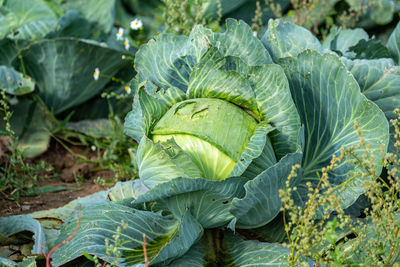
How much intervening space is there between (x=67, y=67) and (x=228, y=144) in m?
2.25

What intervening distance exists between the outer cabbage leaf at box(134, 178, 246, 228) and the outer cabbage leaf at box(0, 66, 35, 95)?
80.2 inches

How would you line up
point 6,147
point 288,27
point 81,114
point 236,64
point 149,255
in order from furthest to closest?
point 81,114
point 6,147
point 288,27
point 236,64
point 149,255

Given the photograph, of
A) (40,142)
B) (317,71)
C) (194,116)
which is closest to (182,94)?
(194,116)

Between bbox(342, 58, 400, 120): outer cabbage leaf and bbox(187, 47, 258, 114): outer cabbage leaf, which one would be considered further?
bbox(342, 58, 400, 120): outer cabbage leaf

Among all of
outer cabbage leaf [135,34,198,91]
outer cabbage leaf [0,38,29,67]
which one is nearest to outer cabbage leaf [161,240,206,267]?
outer cabbage leaf [135,34,198,91]

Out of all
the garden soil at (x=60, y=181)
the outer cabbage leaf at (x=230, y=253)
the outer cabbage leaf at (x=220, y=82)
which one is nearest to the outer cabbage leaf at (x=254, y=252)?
the outer cabbage leaf at (x=230, y=253)

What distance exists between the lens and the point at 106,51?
4.14m

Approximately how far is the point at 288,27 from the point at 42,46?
6.64ft

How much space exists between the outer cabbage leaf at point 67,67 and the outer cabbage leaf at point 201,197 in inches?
81.6

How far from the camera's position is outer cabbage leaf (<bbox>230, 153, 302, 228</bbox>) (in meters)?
2.17

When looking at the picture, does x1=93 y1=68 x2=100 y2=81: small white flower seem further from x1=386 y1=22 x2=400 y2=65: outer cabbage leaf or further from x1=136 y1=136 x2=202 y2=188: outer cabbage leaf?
x1=386 y1=22 x2=400 y2=65: outer cabbage leaf

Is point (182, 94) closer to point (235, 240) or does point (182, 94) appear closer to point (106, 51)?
point (235, 240)

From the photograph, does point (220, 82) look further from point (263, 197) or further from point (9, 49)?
point (9, 49)

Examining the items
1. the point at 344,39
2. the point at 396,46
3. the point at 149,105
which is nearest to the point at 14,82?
the point at 149,105
